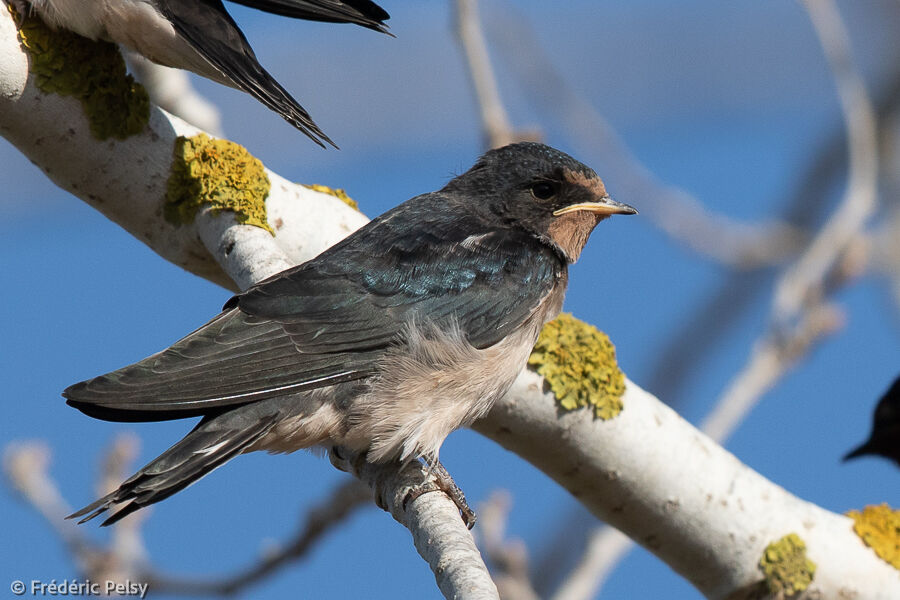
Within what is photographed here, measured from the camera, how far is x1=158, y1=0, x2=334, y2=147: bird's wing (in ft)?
10.1

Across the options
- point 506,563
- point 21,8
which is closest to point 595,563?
point 506,563

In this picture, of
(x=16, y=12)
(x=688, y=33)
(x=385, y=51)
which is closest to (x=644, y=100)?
(x=688, y=33)

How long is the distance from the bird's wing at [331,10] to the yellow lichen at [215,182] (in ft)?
1.47

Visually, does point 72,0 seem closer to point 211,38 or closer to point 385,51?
point 211,38

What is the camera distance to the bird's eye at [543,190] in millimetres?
3420

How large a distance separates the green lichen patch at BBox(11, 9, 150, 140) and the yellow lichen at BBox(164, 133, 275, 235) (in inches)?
6.2

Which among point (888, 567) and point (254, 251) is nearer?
point (254, 251)

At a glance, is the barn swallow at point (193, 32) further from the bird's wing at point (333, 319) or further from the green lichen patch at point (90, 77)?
the bird's wing at point (333, 319)

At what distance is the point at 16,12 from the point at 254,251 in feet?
2.76

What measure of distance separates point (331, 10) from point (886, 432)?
284 cm

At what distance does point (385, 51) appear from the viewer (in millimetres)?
9562

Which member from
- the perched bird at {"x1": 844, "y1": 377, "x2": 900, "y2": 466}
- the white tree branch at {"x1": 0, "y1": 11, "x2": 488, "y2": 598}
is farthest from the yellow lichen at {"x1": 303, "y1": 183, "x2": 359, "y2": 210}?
the perched bird at {"x1": 844, "y1": 377, "x2": 900, "y2": 466}

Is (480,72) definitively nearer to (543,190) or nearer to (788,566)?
(543,190)

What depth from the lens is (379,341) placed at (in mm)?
2998
